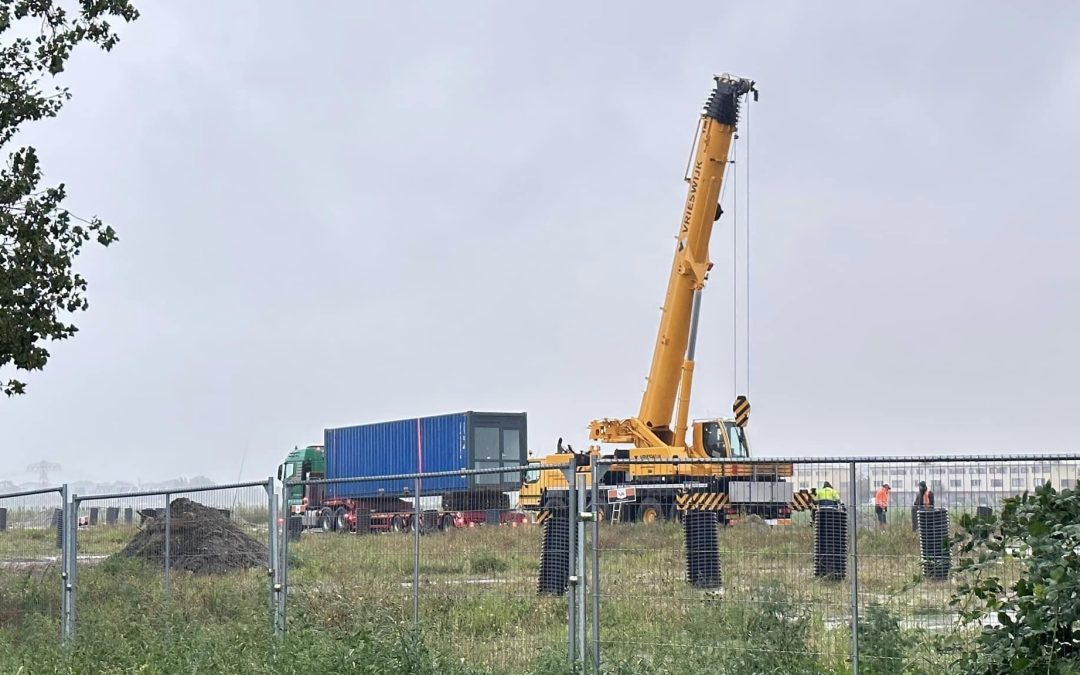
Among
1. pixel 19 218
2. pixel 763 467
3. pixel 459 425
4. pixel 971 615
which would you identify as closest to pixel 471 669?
pixel 763 467

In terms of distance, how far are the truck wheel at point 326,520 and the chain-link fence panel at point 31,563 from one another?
381cm

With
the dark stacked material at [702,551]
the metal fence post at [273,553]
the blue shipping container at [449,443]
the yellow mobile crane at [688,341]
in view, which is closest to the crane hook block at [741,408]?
the yellow mobile crane at [688,341]

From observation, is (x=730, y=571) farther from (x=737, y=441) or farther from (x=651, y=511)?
(x=737, y=441)

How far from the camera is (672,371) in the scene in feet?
114

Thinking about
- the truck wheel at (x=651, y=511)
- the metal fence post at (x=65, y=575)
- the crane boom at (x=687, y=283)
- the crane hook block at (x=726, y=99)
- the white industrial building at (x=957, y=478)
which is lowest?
the metal fence post at (x=65, y=575)

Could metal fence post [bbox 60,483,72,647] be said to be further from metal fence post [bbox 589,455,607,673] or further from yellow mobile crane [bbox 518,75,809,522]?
yellow mobile crane [bbox 518,75,809,522]

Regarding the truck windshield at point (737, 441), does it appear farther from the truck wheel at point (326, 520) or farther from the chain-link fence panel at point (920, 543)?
the chain-link fence panel at point (920, 543)

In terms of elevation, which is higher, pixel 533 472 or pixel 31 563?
pixel 533 472

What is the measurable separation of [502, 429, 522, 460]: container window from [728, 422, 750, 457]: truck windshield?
541 inches

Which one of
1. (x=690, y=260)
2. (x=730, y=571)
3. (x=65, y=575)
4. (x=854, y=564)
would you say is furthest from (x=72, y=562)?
(x=690, y=260)

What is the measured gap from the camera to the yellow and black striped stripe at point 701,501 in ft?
32.0

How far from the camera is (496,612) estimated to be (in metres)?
10.9

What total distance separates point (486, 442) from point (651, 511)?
3769cm

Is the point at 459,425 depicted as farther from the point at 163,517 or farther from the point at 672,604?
the point at 672,604
